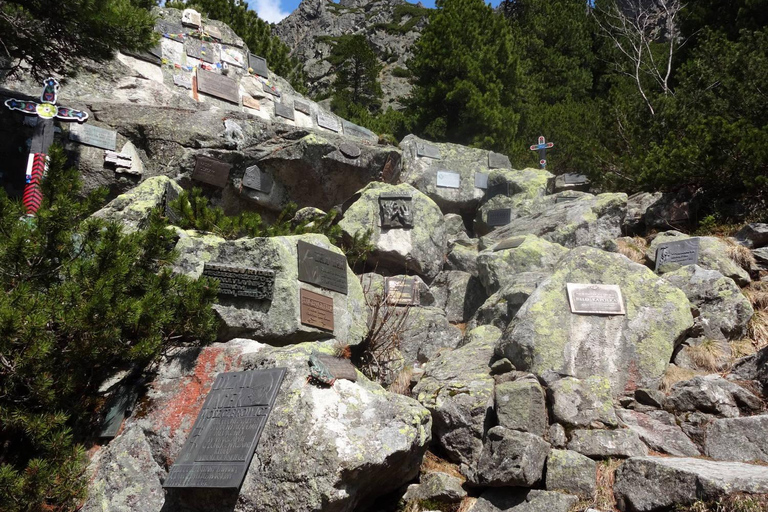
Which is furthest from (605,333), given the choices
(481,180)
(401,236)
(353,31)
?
(353,31)

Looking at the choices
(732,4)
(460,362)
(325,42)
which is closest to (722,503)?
(460,362)

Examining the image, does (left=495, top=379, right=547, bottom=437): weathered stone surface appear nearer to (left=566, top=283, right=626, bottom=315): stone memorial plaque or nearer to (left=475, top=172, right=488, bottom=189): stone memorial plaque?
(left=566, top=283, right=626, bottom=315): stone memorial plaque

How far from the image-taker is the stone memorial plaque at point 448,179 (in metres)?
14.7

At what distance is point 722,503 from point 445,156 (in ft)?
40.1

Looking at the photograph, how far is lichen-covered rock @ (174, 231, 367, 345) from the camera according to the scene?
257 inches

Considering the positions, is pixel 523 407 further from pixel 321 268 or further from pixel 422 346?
pixel 422 346

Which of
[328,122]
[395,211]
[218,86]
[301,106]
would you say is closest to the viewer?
[395,211]

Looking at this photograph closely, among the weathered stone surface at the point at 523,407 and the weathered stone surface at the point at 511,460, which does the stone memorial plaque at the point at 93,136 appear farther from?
the weathered stone surface at the point at 511,460

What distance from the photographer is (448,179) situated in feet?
48.6

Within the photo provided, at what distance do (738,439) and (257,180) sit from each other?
854 centimetres

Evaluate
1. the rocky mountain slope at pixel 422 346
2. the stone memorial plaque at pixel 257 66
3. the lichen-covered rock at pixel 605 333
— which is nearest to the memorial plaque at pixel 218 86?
the rocky mountain slope at pixel 422 346

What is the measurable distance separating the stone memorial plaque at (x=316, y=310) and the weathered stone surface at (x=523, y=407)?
82.3 inches

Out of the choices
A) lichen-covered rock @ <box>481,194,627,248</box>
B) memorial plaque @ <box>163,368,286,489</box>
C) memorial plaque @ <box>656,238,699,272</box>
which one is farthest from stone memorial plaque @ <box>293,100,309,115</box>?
memorial plaque @ <box>163,368,286,489</box>

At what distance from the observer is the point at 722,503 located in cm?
406
